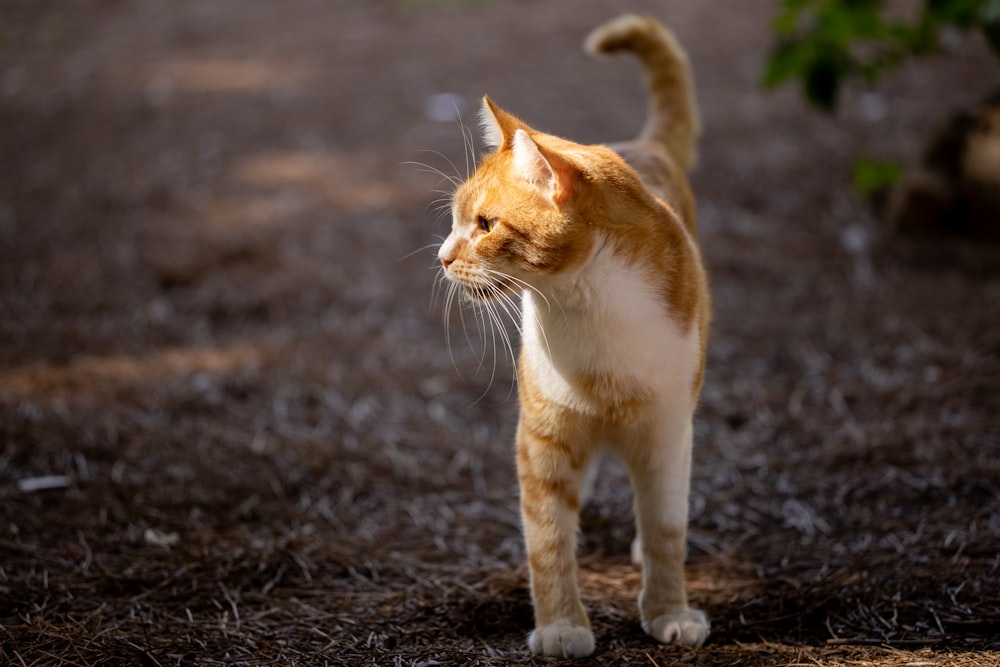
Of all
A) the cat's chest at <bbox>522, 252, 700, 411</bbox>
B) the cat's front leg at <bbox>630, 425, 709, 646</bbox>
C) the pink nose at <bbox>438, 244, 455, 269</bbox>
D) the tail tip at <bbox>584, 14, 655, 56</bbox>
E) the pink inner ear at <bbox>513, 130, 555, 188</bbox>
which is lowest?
the cat's front leg at <bbox>630, 425, 709, 646</bbox>

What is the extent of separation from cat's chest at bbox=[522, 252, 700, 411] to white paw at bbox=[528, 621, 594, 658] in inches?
20.4

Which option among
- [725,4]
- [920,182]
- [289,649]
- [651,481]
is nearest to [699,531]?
[651,481]

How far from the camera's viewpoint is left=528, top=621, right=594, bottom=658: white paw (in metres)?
2.13

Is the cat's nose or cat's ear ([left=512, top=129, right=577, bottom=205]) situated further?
the cat's nose

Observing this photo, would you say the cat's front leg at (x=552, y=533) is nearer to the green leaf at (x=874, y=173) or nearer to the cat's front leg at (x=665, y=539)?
the cat's front leg at (x=665, y=539)

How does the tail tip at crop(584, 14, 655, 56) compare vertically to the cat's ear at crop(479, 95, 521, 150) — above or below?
above

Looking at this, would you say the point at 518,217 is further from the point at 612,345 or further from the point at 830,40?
the point at 830,40

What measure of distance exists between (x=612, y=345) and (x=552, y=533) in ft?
1.60

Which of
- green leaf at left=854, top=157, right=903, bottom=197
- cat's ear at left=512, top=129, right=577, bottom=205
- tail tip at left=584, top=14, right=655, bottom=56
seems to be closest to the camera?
cat's ear at left=512, top=129, right=577, bottom=205

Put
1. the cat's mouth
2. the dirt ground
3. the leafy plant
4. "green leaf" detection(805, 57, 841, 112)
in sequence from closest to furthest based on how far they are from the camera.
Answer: the cat's mouth
the dirt ground
the leafy plant
"green leaf" detection(805, 57, 841, 112)

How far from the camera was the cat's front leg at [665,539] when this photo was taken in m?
2.22

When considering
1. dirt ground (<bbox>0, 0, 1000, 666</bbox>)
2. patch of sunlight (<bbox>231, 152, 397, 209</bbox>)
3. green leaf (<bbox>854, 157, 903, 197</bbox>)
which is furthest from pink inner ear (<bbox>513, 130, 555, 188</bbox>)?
patch of sunlight (<bbox>231, 152, 397, 209</bbox>)

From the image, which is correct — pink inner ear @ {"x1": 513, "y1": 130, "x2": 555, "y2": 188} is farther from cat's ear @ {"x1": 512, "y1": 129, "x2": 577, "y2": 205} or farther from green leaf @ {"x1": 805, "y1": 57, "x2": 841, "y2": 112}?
green leaf @ {"x1": 805, "y1": 57, "x2": 841, "y2": 112}

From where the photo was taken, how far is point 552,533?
2.20 m
